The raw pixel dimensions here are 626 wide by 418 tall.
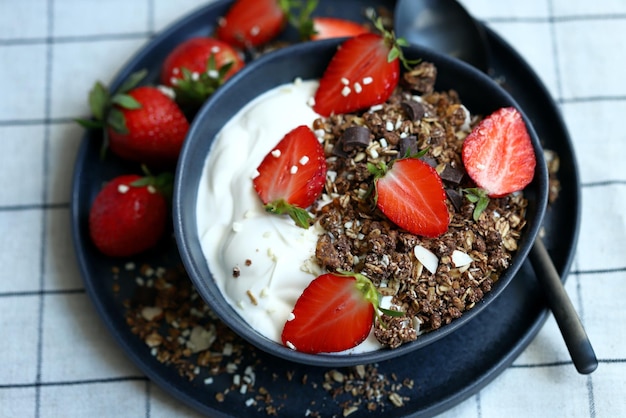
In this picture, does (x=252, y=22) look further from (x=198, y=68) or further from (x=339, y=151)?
(x=339, y=151)

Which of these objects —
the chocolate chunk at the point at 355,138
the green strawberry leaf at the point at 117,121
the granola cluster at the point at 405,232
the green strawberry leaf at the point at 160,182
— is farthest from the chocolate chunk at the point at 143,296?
the chocolate chunk at the point at 355,138

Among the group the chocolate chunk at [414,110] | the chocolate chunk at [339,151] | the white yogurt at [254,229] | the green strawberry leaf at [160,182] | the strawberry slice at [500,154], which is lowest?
the green strawberry leaf at [160,182]

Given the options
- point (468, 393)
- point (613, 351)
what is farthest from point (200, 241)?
point (613, 351)

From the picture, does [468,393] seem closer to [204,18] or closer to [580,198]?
[580,198]

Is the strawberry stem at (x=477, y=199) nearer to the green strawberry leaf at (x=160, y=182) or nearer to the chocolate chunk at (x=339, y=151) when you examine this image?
the chocolate chunk at (x=339, y=151)

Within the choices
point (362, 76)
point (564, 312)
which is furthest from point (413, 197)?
point (564, 312)

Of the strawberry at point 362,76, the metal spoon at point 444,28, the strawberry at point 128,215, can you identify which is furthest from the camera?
the metal spoon at point 444,28

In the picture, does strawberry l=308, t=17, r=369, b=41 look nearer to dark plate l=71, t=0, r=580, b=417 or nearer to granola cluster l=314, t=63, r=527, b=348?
granola cluster l=314, t=63, r=527, b=348
